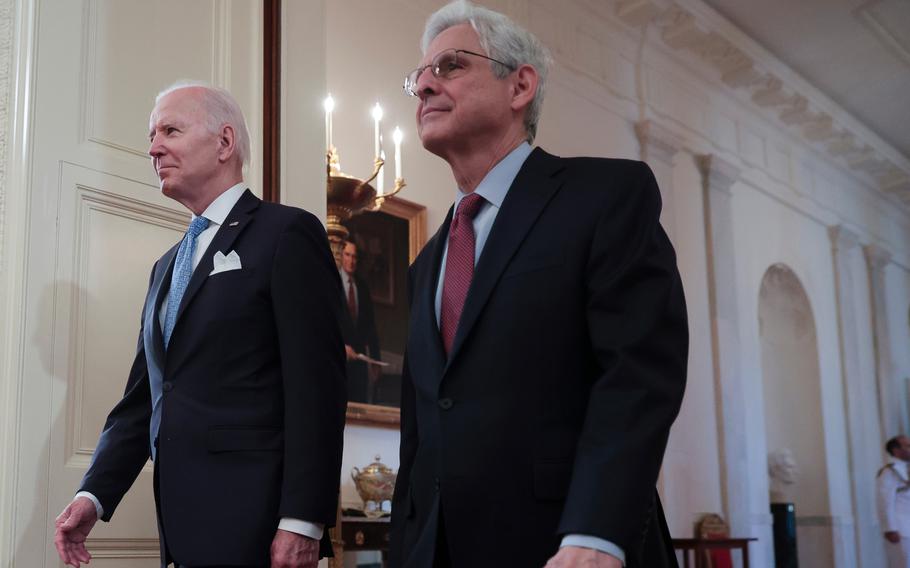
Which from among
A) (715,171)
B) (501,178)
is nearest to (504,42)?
(501,178)

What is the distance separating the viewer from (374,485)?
5.36 m

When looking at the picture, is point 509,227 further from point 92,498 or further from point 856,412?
point 856,412

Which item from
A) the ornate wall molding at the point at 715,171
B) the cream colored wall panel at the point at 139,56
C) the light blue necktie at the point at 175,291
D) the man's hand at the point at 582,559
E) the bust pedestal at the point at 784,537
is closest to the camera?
the man's hand at the point at 582,559

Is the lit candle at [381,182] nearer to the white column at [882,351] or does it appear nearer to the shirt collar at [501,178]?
the shirt collar at [501,178]

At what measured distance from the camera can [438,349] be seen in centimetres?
183

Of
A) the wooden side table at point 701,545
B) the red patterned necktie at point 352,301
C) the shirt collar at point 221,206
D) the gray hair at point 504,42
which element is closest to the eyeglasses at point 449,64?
the gray hair at point 504,42

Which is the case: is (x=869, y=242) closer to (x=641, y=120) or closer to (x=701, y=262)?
(x=701, y=262)

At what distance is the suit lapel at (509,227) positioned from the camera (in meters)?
1.77

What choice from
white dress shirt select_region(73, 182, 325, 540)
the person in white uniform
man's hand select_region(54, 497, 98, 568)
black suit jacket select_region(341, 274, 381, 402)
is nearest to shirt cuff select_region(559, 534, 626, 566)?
white dress shirt select_region(73, 182, 325, 540)

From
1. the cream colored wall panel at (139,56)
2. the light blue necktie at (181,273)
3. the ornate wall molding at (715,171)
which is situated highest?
the ornate wall molding at (715,171)

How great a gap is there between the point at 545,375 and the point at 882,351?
1238cm

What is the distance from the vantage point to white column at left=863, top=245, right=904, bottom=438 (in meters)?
12.9

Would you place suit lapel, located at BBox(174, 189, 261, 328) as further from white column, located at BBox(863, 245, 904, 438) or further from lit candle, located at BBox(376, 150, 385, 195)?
white column, located at BBox(863, 245, 904, 438)

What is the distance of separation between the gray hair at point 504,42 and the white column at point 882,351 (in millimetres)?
11863
